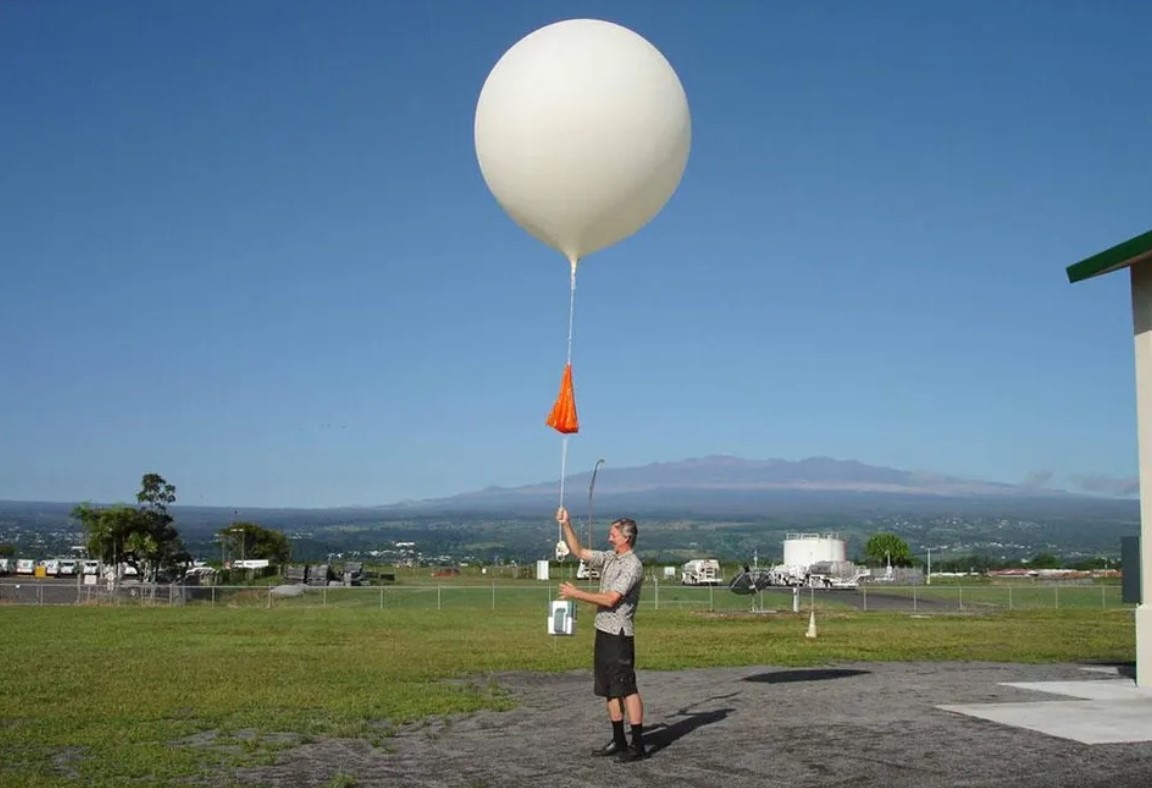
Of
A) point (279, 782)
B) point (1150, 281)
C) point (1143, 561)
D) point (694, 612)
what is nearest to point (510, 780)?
point (279, 782)

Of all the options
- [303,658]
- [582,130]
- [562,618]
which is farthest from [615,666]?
[303,658]

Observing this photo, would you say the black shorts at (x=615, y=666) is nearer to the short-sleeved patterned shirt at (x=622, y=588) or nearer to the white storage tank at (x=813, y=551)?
the short-sleeved patterned shirt at (x=622, y=588)

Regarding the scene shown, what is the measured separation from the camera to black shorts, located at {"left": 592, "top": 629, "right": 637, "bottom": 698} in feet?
31.4

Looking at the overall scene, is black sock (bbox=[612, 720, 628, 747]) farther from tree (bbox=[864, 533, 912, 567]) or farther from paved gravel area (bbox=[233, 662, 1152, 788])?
tree (bbox=[864, 533, 912, 567])

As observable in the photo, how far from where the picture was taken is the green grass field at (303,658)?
35.1 feet

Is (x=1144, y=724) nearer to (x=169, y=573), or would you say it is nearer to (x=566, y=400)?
(x=566, y=400)

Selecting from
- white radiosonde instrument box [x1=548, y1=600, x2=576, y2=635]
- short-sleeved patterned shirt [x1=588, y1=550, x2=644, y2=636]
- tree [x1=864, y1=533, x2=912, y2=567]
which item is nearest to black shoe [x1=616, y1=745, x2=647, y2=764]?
short-sleeved patterned shirt [x1=588, y1=550, x2=644, y2=636]

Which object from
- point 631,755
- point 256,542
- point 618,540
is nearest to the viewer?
point 631,755

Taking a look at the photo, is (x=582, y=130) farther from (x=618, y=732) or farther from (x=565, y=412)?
(x=618, y=732)

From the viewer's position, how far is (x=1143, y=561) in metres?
13.4

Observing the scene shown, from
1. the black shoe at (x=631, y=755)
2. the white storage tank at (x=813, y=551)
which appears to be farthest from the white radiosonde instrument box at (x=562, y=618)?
the white storage tank at (x=813, y=551)

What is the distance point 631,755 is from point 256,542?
2927 inches

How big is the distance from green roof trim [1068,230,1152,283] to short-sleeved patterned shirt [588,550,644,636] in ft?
24.2

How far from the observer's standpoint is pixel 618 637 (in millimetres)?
9633
